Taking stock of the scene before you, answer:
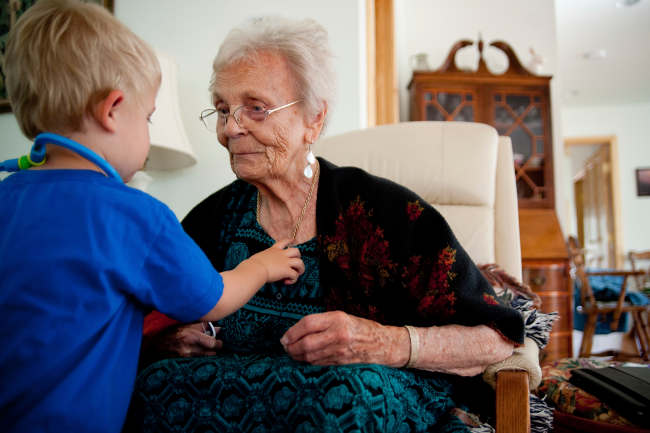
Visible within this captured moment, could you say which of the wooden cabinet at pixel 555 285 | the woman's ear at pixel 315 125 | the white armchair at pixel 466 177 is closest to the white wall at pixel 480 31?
the wooden cabinet at pixel 555 285

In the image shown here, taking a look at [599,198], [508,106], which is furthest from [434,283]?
[599,198]

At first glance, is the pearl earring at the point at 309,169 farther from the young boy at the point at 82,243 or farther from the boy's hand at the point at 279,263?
the young boy at the point at 82,243

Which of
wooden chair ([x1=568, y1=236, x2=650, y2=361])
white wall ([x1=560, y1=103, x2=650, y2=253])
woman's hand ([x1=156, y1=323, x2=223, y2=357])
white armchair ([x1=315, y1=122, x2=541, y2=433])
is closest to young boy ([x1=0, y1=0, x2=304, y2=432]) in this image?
woman's hand ([x1=156, y1=323, x2=223, y2=357])

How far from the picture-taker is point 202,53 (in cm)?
222

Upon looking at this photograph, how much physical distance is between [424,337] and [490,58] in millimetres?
3797

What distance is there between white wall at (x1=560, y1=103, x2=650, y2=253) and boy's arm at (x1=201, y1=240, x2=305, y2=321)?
8.35 meters

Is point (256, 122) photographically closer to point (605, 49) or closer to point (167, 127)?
point (167, 127)

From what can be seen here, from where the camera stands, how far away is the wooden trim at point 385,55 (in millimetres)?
3100

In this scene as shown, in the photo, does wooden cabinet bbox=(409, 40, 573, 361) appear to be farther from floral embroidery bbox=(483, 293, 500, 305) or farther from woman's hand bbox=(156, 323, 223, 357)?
woman's hand bbox=(156, 323, 223, 357)

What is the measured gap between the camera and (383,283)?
102 centimetres

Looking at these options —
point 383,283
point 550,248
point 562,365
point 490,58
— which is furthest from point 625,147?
point 383,283

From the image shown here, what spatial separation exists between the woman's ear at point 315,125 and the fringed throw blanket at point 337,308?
0.28 ft

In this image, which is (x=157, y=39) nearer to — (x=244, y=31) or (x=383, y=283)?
(x=244, y=31)

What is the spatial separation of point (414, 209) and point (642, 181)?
8.37m
